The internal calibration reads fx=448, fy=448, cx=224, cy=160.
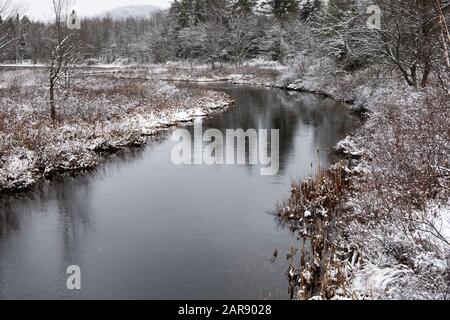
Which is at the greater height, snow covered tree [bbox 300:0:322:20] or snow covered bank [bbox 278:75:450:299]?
snow covered tree [bbox 300:0:322:20]

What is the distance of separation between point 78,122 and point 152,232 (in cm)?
1066

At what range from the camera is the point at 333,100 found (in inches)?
1331

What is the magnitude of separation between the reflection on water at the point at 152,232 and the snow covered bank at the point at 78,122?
0.92 meters

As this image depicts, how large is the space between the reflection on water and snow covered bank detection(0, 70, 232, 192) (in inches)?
36.2

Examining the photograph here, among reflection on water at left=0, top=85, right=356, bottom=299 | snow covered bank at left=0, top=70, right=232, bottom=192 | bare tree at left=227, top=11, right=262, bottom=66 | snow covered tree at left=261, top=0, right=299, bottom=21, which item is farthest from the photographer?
snow covered tree at left=261, top=0, right=299, bottom=21

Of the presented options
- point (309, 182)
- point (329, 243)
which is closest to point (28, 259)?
point (329, 243)

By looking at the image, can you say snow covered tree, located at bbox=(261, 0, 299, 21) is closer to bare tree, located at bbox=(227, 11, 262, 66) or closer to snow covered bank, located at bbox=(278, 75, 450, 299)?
bare tree, located at bbox=(227, 11, 262, 66)

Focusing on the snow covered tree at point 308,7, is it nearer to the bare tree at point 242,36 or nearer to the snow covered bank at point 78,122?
the bare tree at point 242,36

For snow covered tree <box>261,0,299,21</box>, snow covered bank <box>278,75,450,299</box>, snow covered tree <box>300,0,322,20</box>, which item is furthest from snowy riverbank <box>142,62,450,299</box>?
snow covered tree <box>261,0,299,21</box>

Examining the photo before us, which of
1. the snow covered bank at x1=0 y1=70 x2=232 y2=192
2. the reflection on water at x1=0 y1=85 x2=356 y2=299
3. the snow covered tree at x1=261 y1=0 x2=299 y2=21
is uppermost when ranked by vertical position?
the snow covered tree at x1=261 y1=0 x2=299 y2=21

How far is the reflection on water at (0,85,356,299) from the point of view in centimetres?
800

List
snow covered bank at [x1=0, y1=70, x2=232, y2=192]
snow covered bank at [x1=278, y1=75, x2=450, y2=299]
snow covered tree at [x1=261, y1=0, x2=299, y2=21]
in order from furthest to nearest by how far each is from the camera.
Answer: snow covered tree at [x1=261, y1=0, x2=299, y2=21] → snow covered bank at [x1=0, y1=70, x2=232, y2=192] → snow covered bank at [x1=278, y1=75, x2=450, y2=299]

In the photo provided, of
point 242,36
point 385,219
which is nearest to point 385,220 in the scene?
point 385,219

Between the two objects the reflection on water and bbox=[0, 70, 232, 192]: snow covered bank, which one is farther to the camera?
bbox=[0, 70, 232, 192]: snow covered bank
